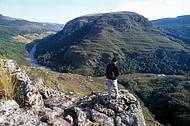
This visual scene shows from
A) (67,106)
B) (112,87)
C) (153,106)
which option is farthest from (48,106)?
(153,106)

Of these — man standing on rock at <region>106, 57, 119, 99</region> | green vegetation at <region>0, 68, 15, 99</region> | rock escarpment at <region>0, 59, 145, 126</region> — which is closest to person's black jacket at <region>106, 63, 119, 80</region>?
man standing on rock at <region>106, 57, 119, 99</region>

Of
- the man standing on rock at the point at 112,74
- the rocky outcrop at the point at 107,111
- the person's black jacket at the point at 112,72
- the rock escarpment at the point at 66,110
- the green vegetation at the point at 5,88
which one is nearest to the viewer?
the rock escarpment at the point at 66,110

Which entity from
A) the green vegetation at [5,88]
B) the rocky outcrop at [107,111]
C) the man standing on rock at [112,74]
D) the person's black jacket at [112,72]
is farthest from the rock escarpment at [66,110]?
the person's black jacket at [112,72]

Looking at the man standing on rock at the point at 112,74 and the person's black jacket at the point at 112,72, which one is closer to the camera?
the man standing on rock at the point at 112,74

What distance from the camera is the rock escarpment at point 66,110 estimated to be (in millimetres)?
20094

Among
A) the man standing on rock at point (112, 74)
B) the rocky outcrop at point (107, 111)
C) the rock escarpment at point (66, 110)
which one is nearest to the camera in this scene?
the rock escarpment at point (66, 110)

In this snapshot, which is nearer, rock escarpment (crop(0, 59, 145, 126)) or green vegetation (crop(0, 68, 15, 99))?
rock escarpment (crop(0, 59, 145, 126))

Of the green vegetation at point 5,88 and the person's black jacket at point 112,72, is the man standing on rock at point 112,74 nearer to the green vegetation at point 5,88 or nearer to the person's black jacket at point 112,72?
the person's black jacket at point 112,72

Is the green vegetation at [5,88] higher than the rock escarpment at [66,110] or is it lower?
higher

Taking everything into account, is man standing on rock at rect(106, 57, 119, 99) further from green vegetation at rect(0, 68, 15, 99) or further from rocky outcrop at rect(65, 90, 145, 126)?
green vegetation at rect(0, 68, 15, 99)

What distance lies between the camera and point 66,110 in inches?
928

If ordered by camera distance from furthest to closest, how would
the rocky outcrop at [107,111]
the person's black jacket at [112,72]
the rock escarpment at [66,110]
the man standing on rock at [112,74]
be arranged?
the person's black jacket at [112,72] < the man standing on rock at [112,74] < the rocky outcrop at [107,111] < the rock escarpment at [66,110]

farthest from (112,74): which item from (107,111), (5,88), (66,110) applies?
(5,88)

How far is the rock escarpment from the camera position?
20.1m
